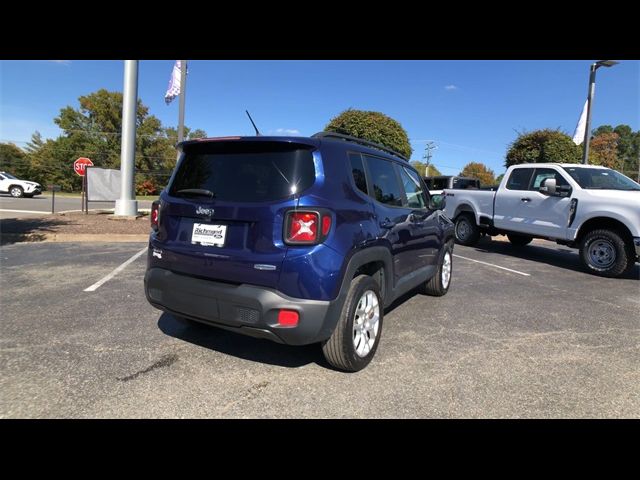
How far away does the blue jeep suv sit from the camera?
262 centimetres

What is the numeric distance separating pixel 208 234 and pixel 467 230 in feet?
28.7

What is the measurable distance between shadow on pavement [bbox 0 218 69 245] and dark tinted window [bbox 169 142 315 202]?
7865 mm

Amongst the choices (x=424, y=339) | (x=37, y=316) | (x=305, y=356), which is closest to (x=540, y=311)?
(x=424, y=339)

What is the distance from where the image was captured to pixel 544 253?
9.80m

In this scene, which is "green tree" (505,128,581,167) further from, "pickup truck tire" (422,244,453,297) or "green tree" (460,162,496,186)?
"green tree" (460,162,496,186)

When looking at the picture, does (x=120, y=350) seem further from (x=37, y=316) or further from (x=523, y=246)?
(x=523, y=246)

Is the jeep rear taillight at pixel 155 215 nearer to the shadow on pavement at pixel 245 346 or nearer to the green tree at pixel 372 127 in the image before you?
the shadow on pavement at pixel 245 346

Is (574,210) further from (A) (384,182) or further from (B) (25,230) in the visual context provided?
(B) (25,230)

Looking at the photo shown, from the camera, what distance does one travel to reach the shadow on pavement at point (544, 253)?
7988 millimetres

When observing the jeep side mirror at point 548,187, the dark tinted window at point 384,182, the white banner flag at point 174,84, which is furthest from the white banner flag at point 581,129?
the white banner flag at point 174,84

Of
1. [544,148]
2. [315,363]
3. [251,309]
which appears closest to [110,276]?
[315,363]

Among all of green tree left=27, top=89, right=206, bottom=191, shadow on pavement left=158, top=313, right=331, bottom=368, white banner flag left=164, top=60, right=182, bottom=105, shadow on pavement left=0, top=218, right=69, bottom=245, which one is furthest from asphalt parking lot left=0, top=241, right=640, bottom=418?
green tree left=27, top=89, right=206, bottom=191
